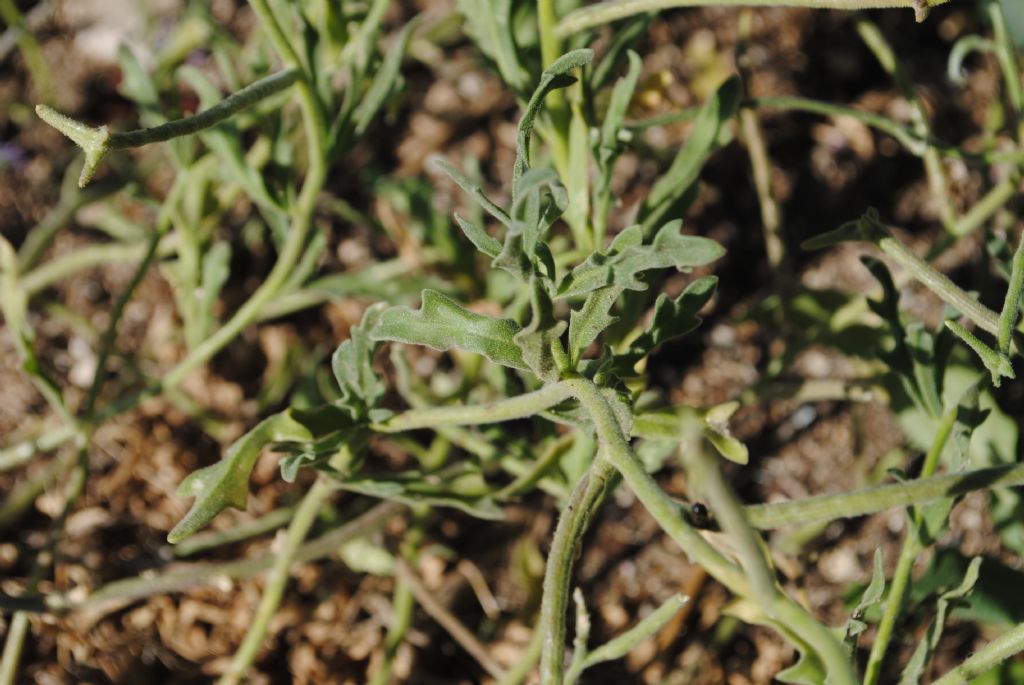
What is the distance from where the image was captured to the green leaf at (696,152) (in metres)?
1.27

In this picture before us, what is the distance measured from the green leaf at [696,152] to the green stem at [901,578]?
1.42ft

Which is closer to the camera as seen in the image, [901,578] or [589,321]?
[589,321]

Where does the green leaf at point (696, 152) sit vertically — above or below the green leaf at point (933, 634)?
above

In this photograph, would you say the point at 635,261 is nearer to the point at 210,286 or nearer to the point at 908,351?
the point at 908,351

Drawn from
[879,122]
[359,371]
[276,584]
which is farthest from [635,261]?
[276,584]

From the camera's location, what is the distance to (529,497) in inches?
74.4

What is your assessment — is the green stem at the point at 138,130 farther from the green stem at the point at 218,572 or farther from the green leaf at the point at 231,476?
the green stem at the point at 218,572

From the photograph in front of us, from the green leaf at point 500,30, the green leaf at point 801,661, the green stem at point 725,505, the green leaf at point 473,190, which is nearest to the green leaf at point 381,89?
the green leaf at point 500,30

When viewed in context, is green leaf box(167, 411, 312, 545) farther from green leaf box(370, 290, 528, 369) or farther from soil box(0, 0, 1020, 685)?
soil box(0, 0, 1020, 685)

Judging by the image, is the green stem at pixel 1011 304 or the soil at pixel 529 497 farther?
the soil at pixel 529 497

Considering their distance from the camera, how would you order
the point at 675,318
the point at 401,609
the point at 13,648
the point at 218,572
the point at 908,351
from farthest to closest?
the point at 401,609 < the point at 218,572 < the point at 13,648 < the point at 908,351 < the point at 675,318

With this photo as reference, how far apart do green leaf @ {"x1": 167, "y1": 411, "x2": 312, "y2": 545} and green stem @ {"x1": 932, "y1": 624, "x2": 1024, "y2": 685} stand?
0.75 meters

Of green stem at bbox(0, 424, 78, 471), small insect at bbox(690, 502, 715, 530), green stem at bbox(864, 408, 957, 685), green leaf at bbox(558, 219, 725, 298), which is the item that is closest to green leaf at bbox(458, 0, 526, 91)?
green leaf at bbox(558, 219, 725, 298)

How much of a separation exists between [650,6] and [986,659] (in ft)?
2.54
